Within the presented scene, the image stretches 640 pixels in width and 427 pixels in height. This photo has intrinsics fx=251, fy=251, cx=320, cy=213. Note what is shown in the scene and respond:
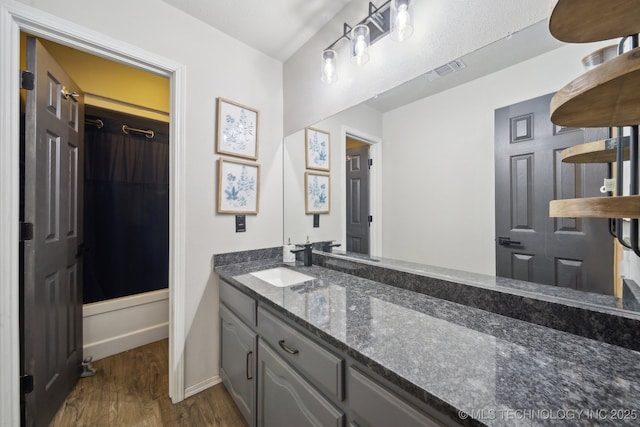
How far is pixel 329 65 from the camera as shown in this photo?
1.57 meters

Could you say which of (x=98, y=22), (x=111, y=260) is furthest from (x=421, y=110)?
(x=111, y=260)

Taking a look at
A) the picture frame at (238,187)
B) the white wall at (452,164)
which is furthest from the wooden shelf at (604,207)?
the picture frame at (238,187)

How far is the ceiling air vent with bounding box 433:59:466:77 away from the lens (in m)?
1.05

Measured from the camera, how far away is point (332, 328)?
0.81 meters

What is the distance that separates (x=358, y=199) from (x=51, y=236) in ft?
5.80

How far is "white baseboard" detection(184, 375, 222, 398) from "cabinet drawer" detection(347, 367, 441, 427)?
4.60ft

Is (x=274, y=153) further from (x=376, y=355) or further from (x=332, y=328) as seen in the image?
(x=376, y=355)

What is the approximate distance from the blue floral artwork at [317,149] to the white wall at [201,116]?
506mm

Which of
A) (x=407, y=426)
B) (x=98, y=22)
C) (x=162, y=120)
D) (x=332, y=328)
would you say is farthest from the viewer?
(x=162, y=120)

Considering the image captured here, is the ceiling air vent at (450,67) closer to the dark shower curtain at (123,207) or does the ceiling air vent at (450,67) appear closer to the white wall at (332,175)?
the white wall at (332,175)

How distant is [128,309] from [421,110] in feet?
8.79

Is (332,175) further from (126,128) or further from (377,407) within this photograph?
(126,128)

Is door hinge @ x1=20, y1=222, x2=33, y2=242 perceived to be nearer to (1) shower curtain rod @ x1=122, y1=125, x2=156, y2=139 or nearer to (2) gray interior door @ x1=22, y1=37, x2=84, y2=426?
(2) gray interior door @ x1=22, y1=37, x2=84, y2=426

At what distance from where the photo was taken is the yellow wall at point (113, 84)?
6.61 ft
